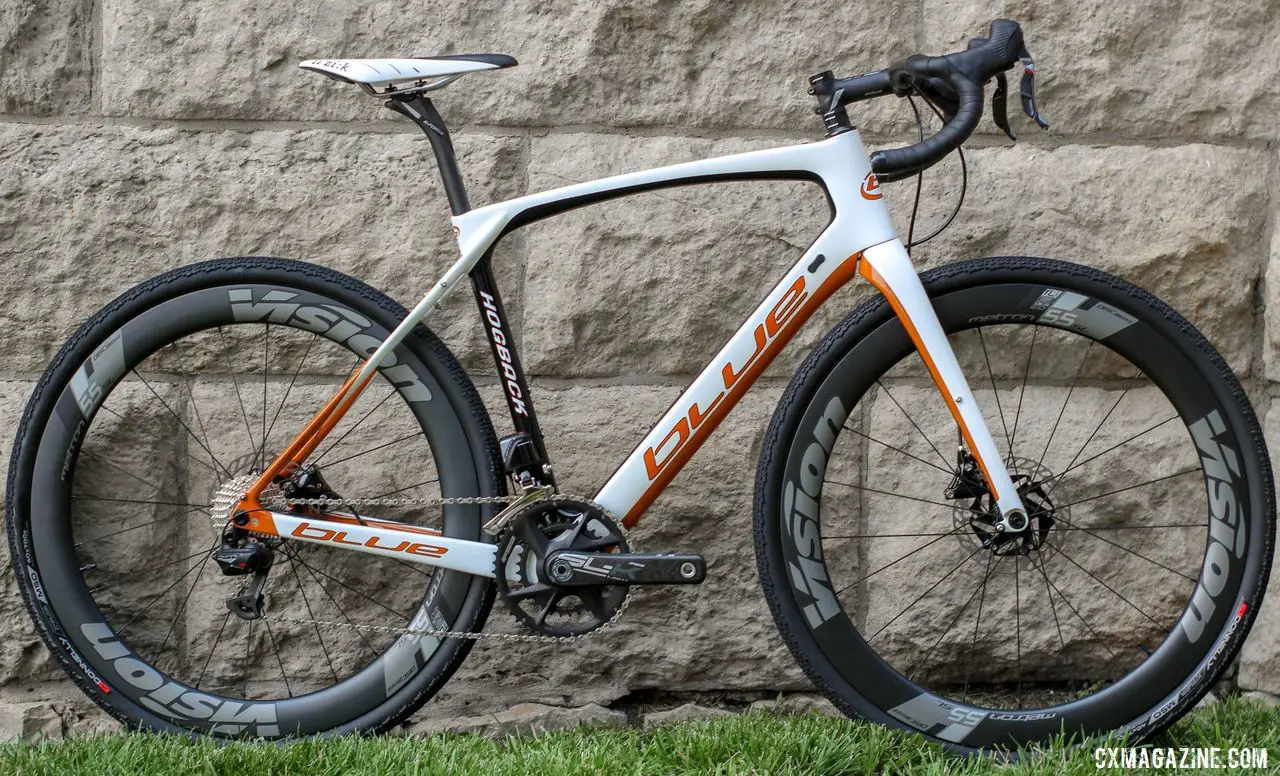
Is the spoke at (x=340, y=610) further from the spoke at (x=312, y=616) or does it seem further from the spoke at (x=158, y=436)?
the spoke at (x=158, y=436)

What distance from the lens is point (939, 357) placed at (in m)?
2.02

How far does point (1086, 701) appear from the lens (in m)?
2.11

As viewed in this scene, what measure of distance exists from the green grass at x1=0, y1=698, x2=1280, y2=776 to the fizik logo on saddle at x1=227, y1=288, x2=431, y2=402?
0.72 m

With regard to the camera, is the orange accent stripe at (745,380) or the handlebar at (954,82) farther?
the orange accent stripe at (745,380)

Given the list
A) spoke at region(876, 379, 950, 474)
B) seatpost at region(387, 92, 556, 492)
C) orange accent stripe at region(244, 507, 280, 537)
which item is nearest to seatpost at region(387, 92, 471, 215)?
seatpost at region(387, 92, 556, 492)

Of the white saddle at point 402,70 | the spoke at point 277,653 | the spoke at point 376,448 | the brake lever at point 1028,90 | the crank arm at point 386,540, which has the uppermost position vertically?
the white saddle at point 402,70

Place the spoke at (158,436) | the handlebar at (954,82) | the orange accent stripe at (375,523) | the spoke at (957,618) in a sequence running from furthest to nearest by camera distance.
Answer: the spoke at (957,618) → the spoke at (158,436) → the orange accent stripe at (375,523) → the handlebar at (954,82)

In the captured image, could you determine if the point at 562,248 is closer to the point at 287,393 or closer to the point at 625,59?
the point at 625,59

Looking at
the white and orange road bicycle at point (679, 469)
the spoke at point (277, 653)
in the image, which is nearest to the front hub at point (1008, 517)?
the white and orange road bicycle at point (679, 469)

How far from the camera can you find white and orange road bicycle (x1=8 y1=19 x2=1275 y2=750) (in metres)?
2.04

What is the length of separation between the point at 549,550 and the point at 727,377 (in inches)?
19.5

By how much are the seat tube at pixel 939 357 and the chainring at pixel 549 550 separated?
70 centimetres

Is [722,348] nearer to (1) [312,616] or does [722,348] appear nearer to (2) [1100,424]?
(2) [1100,424]

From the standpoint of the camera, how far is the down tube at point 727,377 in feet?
6.82
